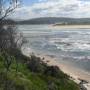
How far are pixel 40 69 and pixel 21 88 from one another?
597 inches

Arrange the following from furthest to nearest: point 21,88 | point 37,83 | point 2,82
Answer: point 37,83
point 21,88
point 2,82

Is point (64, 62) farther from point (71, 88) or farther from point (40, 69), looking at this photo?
point (71, 88)

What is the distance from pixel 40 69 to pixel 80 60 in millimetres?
29537

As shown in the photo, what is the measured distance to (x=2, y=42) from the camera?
3681cm

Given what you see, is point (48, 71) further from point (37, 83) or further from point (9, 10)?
point (9, 10)

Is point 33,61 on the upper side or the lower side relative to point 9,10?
lower

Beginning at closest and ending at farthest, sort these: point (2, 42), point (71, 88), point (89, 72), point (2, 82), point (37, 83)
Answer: point (2, 82), point (37, 83), point (71, 88), point (2, 42), point (89, 72)

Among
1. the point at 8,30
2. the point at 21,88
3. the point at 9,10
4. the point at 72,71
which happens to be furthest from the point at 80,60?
the point at 9,10

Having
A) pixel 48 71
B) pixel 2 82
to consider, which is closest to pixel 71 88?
pixel 48 71

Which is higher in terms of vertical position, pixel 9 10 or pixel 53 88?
pixel 9 10

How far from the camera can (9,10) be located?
1761cm

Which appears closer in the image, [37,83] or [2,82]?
[2,82]

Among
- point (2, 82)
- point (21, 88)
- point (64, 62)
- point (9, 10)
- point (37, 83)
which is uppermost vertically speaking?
point (9, 10)

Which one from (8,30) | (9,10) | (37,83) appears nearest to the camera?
(9,10)
